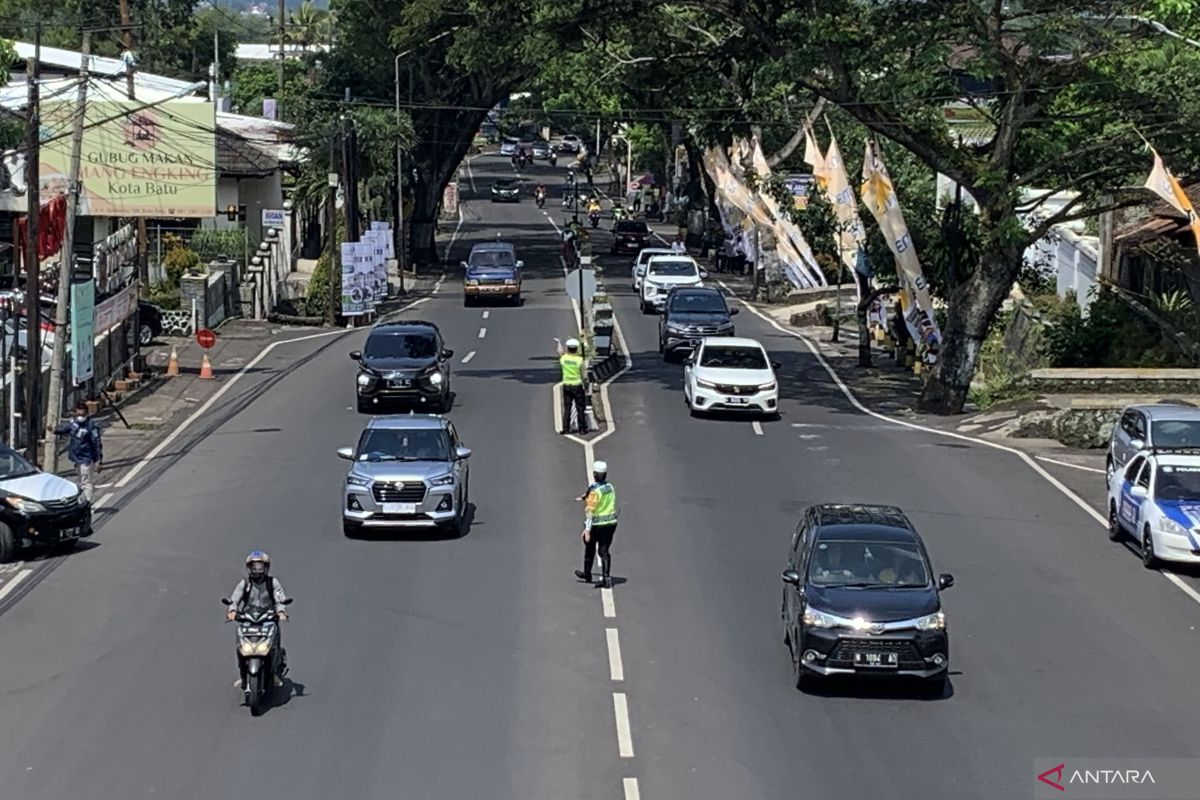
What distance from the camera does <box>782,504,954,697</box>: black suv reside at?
18688 millimetres

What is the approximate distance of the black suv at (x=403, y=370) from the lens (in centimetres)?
3747

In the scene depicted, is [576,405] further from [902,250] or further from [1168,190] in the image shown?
[1168,190]

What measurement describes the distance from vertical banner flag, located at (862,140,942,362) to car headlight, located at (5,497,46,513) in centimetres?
2323

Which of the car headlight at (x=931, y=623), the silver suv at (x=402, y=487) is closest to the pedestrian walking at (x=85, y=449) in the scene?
the silver suv at (x=402, y=487)

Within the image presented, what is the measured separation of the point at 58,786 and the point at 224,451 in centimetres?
1827

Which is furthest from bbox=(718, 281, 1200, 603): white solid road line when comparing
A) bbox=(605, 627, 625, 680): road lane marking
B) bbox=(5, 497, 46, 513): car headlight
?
bbox=(5, 497, 46, 513): car headlight

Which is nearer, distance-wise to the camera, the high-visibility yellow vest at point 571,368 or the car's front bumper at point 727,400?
the high-visibility yellow vest at point 571,368

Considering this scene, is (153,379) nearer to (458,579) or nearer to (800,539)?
(458,579)

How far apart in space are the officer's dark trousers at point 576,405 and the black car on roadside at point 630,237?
2076 inches

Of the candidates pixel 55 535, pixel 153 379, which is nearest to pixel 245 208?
pixel 153 379

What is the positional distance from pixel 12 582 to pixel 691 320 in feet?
83.5

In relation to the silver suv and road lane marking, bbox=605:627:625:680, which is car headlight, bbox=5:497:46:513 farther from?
road lane marking, bbox=605:627:625:680

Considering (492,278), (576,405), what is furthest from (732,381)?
(492,278)

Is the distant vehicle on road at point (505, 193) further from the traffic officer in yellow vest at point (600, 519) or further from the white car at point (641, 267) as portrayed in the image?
the traffic officer in yellow vest at point (600, 519)
